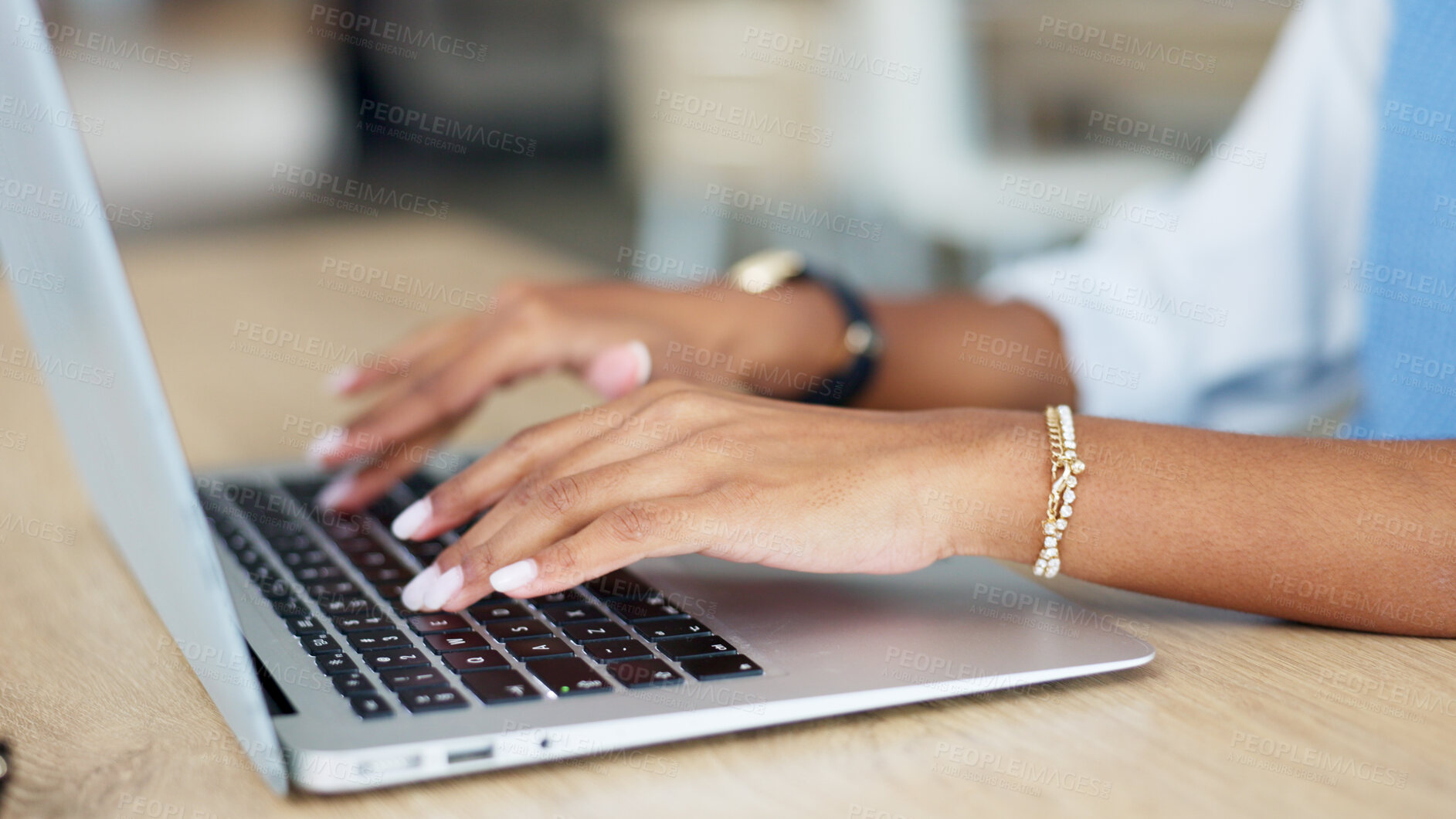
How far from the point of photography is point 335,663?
0.49 m

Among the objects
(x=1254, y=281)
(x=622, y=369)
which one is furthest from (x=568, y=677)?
(x=1254, y=281)

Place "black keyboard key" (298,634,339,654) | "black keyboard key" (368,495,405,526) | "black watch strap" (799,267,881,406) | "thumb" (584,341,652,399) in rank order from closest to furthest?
"black keyboard key" (298,634,339,654), "black keyboard key" (368,495,405,526), "thumb" (584,341,652,399), "black watch strap" (799,267,881,406)

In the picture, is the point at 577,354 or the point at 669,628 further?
the point at 577,354

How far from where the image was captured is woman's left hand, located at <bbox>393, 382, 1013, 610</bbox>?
543 mm

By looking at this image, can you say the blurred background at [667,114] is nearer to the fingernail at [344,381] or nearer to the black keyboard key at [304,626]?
the black keyboard key at [304,626]

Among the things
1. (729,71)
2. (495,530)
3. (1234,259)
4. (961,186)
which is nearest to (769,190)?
(729,71)

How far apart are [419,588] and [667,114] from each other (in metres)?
3.39

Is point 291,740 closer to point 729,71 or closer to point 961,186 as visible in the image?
point 961,186

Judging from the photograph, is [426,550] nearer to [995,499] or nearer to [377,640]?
[377,640]

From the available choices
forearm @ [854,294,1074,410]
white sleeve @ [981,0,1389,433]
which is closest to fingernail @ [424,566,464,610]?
forearm @ [854,294,1074,410]

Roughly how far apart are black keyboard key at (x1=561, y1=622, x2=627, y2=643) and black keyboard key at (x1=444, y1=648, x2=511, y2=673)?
4 cm

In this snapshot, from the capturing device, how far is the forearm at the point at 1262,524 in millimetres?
551

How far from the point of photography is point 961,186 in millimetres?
2424

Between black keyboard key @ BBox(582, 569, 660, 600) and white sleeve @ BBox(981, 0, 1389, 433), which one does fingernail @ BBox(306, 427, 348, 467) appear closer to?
black keyboard key @ BBox(582, 569, 660, 600)
